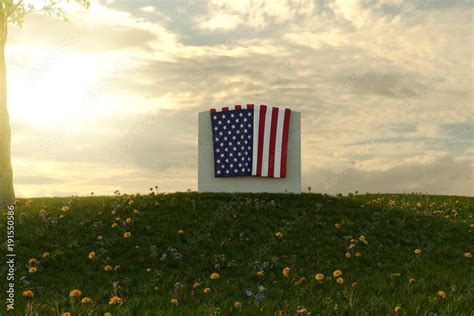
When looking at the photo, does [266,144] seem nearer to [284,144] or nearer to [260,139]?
[260,139]

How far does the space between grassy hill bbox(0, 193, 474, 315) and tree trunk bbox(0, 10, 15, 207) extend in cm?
119

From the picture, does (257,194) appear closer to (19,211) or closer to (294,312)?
(19,211)

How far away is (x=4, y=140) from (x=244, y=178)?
28.7ft

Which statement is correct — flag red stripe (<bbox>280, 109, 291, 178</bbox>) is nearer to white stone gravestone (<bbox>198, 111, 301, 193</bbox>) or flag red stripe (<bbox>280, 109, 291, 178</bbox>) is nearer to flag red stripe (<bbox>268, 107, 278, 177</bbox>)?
white stone gravestone (<bbox>198, 111, 301, 193</bbox>)

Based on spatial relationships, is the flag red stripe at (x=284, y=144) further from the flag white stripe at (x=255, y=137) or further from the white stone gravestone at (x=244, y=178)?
the flag white stripe at (x=255, y=137)

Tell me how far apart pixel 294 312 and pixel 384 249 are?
6.58m

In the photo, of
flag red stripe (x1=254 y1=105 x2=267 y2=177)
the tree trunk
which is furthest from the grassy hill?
flag red stripe (x1=254 y1=105 x2=267 y2=177)

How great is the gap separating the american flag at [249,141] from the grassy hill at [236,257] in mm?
1525

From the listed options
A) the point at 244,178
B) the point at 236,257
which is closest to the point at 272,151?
the point at 244,178

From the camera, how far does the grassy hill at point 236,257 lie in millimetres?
7332

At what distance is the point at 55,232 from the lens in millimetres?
12734

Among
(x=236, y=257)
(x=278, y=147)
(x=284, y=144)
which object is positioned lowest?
(x=236, y=257)

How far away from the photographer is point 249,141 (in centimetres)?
1777

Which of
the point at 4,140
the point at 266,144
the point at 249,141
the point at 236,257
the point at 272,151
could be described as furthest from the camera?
the point at 4,140
